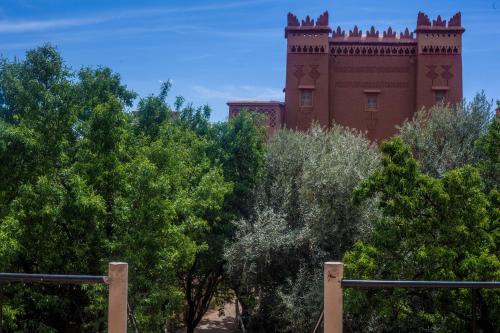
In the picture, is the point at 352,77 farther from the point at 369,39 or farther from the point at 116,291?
the point at 116,291

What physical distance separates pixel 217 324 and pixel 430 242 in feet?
49.5

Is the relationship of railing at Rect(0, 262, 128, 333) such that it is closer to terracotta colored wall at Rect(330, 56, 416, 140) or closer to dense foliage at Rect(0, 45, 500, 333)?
dense foliage at Rect(0, 45, 500, 333)

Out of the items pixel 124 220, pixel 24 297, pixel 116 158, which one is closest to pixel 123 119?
pixel 116 158

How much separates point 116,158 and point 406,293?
693cm

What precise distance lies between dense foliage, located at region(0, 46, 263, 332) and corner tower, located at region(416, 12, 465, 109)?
13.0m

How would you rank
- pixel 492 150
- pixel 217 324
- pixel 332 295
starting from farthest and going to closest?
A: pixel 217 324 < pixel 492 150 < pixel 332 295

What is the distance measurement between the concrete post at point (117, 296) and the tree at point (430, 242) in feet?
23.5

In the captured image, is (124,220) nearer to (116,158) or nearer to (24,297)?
(116,158)

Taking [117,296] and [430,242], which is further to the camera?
[430,242]

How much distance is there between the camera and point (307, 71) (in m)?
24.2

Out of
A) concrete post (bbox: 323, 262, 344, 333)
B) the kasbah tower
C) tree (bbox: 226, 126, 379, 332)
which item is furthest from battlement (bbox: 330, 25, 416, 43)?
concrete post (bbox: 323, 262, 344, 333)

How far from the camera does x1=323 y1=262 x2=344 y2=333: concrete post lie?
13.0 ft

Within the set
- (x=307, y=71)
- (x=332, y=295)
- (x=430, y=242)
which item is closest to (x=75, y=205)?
(x=430, y=242)

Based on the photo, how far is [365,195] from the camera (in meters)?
11.3
